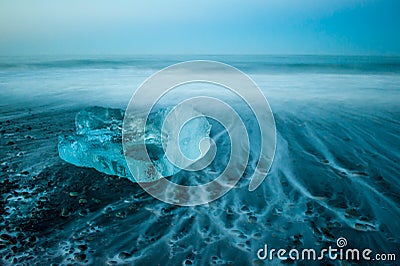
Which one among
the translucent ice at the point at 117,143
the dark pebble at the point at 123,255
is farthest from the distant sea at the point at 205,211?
the translucent ice at the point at 117,143

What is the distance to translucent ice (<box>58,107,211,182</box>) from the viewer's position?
125 inches

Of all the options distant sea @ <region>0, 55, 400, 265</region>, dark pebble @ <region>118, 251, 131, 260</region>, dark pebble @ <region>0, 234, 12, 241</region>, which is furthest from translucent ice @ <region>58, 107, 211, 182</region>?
dark pebble @ <region>0, 234, 12, 241</region>

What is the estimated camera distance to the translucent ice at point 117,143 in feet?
10.4

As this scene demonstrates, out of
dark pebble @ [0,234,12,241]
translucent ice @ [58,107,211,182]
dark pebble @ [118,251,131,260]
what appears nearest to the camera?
dark pebble @ [118,251,131,260]

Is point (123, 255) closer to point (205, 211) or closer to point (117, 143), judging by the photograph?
point (205, 211)

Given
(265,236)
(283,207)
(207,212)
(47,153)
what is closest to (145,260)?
(207,212)

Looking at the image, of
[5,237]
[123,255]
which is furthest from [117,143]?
[123,255]

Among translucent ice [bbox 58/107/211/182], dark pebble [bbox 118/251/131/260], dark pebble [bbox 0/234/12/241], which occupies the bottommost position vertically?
dark pebble [bbox 118/251/131/260]

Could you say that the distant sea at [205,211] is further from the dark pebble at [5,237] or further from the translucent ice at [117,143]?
the translucent ice at [117,143]

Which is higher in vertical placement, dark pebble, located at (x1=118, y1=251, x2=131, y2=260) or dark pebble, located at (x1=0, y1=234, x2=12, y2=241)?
dark pebble, located at (x1=0, y1=234, x2=12, y2=241)

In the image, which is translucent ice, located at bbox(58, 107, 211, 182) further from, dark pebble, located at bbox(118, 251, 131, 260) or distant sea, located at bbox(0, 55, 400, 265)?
dark pebble, located at bbox(118, 251, 131, 260)

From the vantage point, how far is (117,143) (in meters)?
3.80

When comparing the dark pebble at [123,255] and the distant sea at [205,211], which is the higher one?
the distant sea at [205,211]

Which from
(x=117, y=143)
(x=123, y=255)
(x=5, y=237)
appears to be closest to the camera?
(x=123, y=255)
